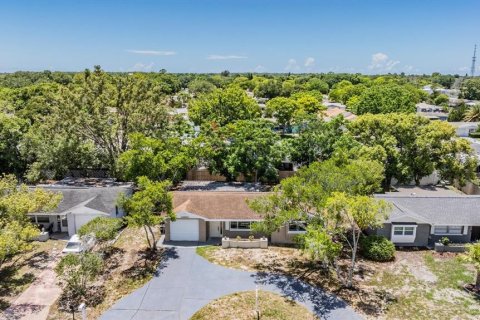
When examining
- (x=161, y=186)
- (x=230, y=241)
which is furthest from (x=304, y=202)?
(x=161, y=186)

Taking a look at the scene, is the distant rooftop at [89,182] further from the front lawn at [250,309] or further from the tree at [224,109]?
the front lawn at [250,309]

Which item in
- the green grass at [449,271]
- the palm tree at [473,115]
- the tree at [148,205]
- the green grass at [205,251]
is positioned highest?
the palm tree at [473,115]

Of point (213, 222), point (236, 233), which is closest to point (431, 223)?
point (236, 233)

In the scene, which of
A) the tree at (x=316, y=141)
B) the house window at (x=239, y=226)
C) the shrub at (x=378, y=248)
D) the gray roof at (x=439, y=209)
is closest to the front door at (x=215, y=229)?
the house window at (x=239, y=226)

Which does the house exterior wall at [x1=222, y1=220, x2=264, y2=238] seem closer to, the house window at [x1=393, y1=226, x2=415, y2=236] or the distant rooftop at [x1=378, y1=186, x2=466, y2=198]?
the house window at [x1=393, y1=226, x2=415, y2=236]

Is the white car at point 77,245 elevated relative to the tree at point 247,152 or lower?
lower

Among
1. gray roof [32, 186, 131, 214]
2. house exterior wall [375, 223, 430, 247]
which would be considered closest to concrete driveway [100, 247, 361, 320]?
gray roof [32, 186, 131, 214]
